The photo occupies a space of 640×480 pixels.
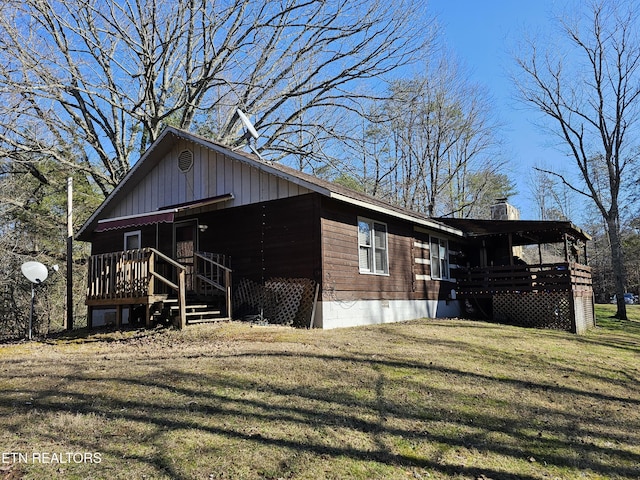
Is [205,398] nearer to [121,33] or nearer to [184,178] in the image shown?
[184,178]

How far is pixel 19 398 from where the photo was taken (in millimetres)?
5484

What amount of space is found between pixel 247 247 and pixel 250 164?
220cm

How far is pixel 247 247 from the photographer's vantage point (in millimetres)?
12719

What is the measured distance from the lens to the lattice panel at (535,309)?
1473 cm

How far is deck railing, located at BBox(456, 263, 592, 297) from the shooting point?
14.8 m

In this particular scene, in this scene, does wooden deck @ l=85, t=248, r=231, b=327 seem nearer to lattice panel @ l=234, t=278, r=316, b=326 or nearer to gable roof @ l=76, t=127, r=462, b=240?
lattice panel @ l=234, t=278, r=316, b=326

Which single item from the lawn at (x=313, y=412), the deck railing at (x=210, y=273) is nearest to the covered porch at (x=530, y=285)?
the lawn at (x=313, y=412)

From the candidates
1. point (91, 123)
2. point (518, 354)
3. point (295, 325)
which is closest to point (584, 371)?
point (518, 354)

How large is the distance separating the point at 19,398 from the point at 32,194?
66.2 ft

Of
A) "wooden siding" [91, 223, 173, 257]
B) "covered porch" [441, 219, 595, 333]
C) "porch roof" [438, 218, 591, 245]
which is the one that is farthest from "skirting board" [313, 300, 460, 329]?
"wooden siding" [91, 223, 173, 257]

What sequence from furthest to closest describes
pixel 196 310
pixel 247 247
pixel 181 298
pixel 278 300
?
pixel 247 247 → pixel 196 310 → pixel 278 300 → pixel 181 298

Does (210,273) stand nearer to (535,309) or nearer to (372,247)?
(372,247)

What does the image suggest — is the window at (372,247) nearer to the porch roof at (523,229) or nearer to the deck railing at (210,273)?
the deck railing at (210,273)

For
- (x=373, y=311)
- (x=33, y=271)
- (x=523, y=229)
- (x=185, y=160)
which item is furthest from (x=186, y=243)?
(x=523, y=229)
